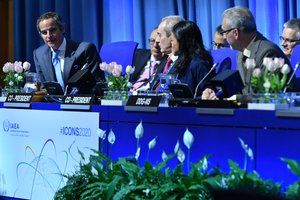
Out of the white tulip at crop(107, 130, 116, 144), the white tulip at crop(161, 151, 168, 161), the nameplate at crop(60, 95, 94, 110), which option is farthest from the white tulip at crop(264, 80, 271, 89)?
the nameplate at crop(60, 95, 94, 110)

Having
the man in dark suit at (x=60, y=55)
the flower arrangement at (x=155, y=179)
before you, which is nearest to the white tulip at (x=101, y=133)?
the flower arrangement at (x=155, y=179)

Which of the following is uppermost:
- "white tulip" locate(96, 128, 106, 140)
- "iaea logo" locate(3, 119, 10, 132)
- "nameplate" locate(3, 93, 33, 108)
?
"nameplate" locate(3, 93, 33, 108)

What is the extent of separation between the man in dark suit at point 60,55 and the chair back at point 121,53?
224 mm

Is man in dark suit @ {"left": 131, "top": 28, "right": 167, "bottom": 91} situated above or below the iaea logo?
above

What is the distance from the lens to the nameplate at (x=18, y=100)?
3133mm

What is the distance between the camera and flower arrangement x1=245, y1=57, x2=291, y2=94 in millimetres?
2344

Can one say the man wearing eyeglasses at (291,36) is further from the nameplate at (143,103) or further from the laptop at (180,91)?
the nameplate at (143,103)

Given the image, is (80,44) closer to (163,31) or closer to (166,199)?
(163,31)

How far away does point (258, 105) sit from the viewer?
230 cm

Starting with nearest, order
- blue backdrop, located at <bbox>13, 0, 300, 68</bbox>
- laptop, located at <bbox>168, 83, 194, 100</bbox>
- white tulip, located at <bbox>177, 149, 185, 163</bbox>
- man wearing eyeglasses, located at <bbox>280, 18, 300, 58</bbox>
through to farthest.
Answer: white tulip, located at <bbox>177, 149, 185, 163</bbox>
laptop, located at <bbox>168, 83, 194, 100</bbox>
man wearing eyeglasses, located at <bbox>280, 18, 300, 58</bbox>
blue backdrop, located at <bbox>13, 0, 300, 68</bbox>

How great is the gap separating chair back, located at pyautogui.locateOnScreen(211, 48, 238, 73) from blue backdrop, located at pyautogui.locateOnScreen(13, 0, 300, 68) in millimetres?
1246

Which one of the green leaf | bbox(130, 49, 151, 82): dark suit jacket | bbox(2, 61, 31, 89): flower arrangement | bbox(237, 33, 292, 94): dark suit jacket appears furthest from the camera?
bbox(130, 49, 151, 82): dark suit jacket

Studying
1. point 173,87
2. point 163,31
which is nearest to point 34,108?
point 173,87

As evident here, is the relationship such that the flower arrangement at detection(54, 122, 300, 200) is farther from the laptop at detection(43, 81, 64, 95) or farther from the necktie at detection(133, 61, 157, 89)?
the necktie at detection(133, 61, 157, 89)
